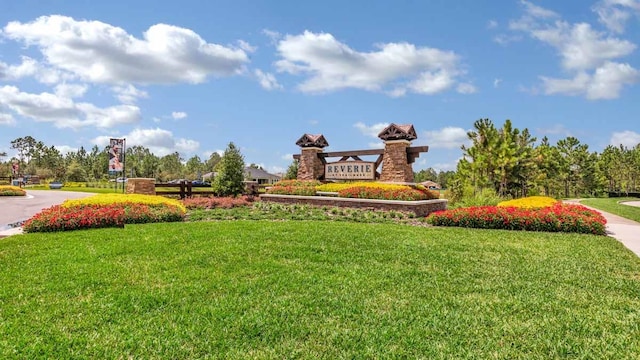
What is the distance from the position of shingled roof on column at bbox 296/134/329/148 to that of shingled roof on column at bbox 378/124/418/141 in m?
4.30

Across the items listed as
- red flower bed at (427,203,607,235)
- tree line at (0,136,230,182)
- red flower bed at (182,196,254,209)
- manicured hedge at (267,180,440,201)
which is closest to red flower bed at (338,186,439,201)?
manicured hedge at (267,180,440,201)

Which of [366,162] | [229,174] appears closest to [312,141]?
[366,162]

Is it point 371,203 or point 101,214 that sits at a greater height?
point 371,203

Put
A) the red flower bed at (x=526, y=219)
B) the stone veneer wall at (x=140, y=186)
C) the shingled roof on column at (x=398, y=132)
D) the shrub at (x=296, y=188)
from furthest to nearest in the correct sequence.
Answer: the stone veneer wall at (x=140, y=186) → the shrub at (x=296, y=188) → the shingled roof on column at (x=398, y=132) → the red flower bed at (x=526, y=219)

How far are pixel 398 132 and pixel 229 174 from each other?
402 inches

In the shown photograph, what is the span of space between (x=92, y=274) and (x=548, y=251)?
8.96 meters

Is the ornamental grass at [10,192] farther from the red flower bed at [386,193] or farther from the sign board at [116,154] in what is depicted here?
the red flower bed at [386,193]

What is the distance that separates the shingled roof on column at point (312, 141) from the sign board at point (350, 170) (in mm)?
1374

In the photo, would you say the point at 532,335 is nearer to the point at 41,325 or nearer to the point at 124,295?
the point at 124,295

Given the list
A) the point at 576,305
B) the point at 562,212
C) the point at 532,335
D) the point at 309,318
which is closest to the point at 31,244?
the point at 309,318

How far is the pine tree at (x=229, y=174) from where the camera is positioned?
21391mm

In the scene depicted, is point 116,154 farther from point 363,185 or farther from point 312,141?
point 363,185

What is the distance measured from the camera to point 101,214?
11047 mm

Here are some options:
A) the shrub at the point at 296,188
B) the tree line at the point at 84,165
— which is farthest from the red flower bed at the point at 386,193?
the tree line at the point at 84,165
